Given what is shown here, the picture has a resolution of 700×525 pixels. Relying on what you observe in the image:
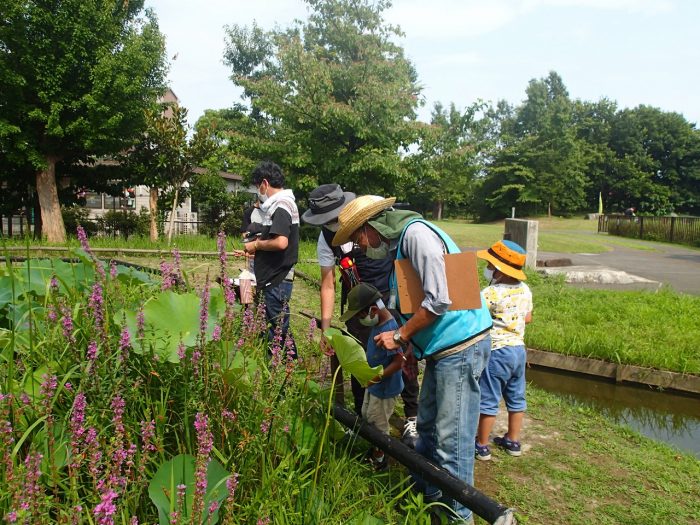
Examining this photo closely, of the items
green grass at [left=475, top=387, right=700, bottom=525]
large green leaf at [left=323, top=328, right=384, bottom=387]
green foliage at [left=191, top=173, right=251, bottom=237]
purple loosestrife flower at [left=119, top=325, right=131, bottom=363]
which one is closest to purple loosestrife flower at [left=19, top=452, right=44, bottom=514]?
purple loosestrife flower at [left=119, top=325, right=131, bottom=363]

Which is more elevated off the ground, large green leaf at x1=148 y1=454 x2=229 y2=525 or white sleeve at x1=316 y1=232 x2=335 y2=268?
white sleeve at x1=316 y1=232 x2=335 y2=268

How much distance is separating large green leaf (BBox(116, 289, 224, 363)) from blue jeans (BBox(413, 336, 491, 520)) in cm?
117

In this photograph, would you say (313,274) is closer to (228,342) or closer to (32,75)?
(228,342)

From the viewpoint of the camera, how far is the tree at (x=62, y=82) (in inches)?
592

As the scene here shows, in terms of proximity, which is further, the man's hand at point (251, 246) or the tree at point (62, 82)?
the tree at point (62, 82)

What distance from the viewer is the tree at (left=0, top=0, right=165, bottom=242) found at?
15.0 metres

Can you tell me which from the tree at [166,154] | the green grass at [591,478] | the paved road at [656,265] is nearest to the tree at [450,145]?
the paved road at [656,265]

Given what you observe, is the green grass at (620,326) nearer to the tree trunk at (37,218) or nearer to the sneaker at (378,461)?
the sneaker at (378,461)

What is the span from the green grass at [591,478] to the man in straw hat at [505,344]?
0.92ft

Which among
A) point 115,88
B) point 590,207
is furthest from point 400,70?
point 590,207

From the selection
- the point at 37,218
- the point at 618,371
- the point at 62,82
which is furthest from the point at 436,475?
the point at 37,218

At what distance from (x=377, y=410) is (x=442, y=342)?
0.90 meters

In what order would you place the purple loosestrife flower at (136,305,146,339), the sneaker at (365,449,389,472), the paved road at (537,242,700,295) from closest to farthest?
the purple loosestrife flower at (136,305,146,339) → the sneaker at (365,449,389,472) → the paved road at (537,242,700,295)

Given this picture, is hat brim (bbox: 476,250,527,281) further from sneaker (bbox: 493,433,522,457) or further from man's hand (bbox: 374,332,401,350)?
man's hand (bbox: 374,332,401,350)
